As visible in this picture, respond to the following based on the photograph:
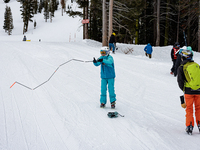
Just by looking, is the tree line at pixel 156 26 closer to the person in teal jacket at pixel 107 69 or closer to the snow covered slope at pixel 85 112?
the snow covered slope at pixel 85 112

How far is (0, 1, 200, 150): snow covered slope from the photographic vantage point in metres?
3.98

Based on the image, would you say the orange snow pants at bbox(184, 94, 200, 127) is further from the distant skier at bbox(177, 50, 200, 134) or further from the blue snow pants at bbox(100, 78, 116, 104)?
the blue snow pants at bbox(100, 78, 116, 104)

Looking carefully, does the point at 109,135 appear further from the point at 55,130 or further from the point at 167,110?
the point at 167,110

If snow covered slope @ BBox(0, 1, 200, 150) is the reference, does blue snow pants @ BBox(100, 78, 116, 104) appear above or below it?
above

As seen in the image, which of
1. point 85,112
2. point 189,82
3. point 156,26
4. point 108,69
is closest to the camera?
point 189,82

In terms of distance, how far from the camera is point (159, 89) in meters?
8.20

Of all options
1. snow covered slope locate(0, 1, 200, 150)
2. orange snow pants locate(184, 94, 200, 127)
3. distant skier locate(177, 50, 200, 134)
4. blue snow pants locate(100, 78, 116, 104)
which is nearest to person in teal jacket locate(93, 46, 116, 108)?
blue snow pants locate(100, 78, 116, 104)

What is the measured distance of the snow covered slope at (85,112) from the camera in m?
3.98

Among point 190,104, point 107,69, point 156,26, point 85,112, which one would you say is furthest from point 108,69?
point 156,26

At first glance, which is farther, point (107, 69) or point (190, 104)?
point (107, 69)

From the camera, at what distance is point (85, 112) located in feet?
18.4

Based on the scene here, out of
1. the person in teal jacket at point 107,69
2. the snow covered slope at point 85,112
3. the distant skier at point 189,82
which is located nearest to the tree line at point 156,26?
the snow covered slope at point 85,112

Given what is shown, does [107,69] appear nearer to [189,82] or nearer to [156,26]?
[189,82]

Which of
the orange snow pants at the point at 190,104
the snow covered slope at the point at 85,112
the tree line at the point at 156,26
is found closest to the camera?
the snow covered slope at the point at 85,112
